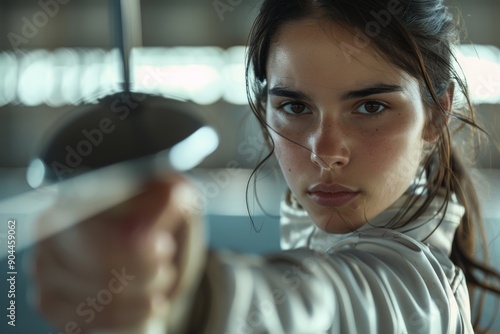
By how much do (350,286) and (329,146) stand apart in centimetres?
9

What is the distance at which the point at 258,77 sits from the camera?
1.32ft

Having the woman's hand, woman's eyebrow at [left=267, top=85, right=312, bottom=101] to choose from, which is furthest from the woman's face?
the woman's hand

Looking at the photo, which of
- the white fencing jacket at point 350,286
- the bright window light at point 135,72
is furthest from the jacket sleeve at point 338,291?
the bright window light at point 135,72

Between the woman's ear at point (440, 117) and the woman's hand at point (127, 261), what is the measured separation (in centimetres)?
28

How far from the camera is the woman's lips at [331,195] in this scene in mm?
353

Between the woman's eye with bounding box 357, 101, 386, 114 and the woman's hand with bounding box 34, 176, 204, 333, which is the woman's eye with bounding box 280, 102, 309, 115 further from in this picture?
the woman's hand with bounding box 34, 176, 204, 333

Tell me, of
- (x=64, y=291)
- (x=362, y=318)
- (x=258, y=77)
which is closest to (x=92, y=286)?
(x=64, y=291)

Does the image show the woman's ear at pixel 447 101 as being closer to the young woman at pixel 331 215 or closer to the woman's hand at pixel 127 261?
the young woman at pixel 331 215

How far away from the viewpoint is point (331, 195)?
36 cm

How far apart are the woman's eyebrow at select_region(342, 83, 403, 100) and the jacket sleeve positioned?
2.8 inches

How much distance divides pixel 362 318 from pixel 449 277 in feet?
0.45

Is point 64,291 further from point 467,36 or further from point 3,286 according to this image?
point 467,36

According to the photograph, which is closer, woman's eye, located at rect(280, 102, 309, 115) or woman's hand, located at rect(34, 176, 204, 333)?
woman's hand, located at rect(34, 176, 204, 333)

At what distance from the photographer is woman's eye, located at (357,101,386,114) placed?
0.35 meters
